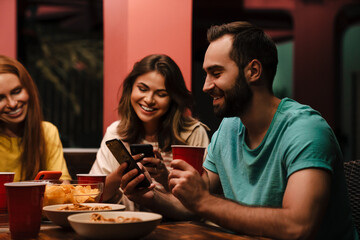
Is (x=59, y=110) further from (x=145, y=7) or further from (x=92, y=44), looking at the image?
(x=145, y=7)

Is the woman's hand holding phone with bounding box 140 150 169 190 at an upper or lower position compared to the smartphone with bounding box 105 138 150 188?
lower

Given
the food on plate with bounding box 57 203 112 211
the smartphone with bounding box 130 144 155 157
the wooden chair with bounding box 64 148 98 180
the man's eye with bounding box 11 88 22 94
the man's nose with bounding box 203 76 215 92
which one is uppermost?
the man's nose with bounding box 203 76 215 92

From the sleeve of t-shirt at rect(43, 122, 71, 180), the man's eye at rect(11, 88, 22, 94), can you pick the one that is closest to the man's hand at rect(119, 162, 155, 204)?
the sleeve of t-shirt at rect(43, 122, 71, 180)

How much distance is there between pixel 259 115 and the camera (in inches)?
64.7

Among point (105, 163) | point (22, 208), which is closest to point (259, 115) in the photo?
point (22, 208)

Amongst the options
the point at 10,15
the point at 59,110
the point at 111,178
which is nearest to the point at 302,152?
the point at 111,178

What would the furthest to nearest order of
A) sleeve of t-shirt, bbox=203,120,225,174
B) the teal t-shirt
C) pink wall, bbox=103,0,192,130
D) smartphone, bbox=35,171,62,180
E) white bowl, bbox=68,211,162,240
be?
1. pink wall, bbox=103,0,192,130
2. sleeve of t-shirt, bbox=203,120,225,174
3. smartphone, bbox=35,171,62,180
4. the teal t-shirt
5. white bowl, bbox=68,211,162,240

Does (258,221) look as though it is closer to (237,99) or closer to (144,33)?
(237,99)

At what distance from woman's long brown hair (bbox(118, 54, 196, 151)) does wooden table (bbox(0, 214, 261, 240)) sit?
1327 millimetres

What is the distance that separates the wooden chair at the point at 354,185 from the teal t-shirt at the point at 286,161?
0.08 m

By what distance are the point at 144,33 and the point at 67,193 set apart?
2216 millimetres

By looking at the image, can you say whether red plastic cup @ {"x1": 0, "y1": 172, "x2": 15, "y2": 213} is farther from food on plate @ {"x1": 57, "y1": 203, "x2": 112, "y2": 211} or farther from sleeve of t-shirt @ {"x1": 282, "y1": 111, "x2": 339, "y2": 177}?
sleeve of t-shirt @ {"x1": 282, "y1": 111, "x2": 339, "y2": 177}

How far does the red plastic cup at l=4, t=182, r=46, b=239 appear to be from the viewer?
1134 mm

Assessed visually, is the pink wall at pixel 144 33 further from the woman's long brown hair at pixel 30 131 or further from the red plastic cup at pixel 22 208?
the red plastic cup at pixel 22 208
